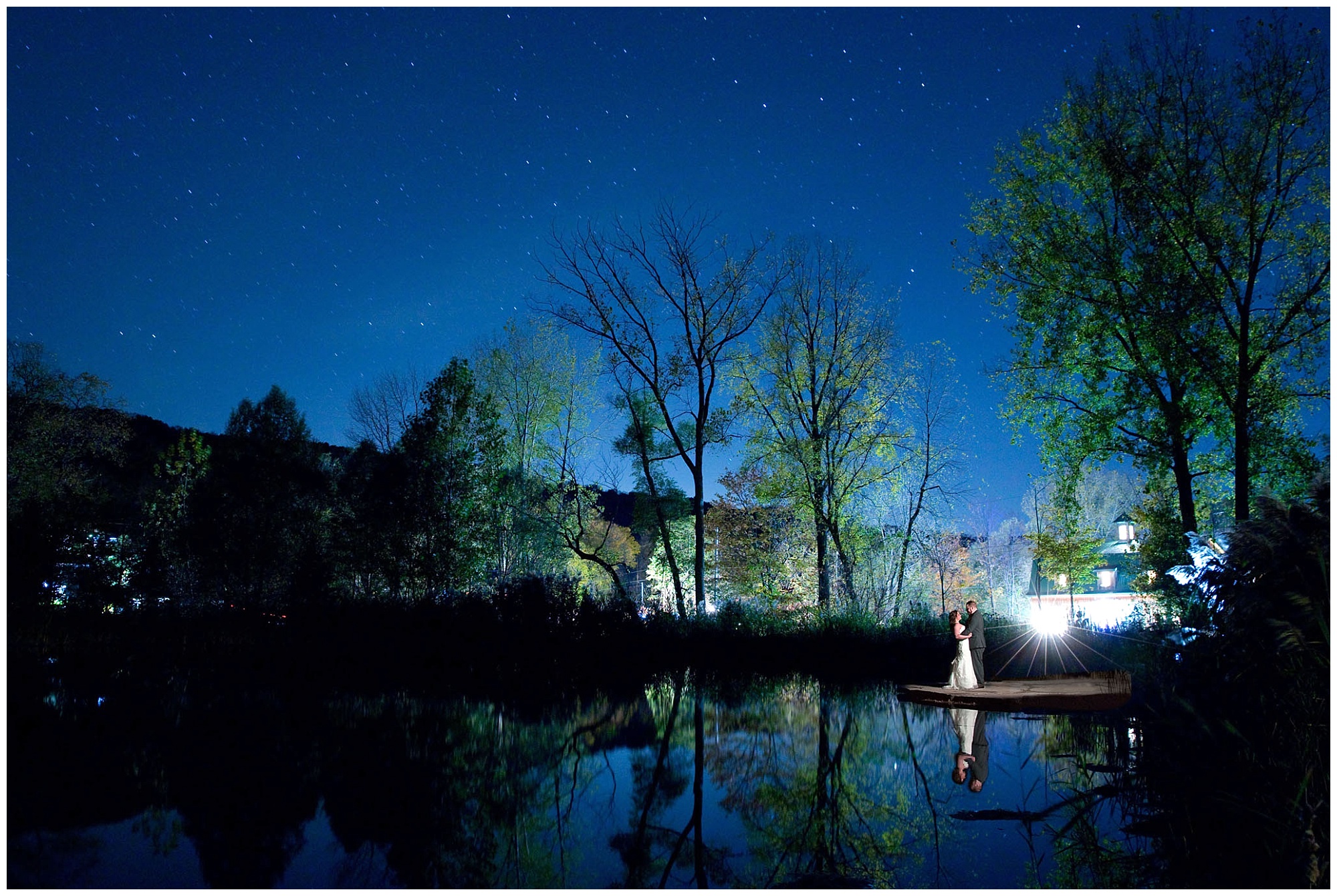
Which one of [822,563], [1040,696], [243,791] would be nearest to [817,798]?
[243,791]

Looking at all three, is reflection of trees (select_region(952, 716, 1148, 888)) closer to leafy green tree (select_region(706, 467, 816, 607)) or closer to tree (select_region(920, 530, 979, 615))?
leafy green tree (select_region(706, 467, 816, 607))

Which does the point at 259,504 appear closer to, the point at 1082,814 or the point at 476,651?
the point at 476,651

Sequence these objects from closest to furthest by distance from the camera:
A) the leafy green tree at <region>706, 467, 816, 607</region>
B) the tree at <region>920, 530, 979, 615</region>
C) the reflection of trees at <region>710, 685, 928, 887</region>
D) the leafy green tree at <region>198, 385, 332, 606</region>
Result: 1. the reflection of trees at <region>710, 685, 928, 887</region>
2. the leafy green tree at <region>198, 385, 332, 606</region>
3. the leafy green tree at <region>706, 467, 816, 607</region>
4. the tree at <region>920, 530, 979, 615</region>

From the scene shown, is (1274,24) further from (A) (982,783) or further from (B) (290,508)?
(B) (290,508)

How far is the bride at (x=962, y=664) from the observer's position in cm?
1274

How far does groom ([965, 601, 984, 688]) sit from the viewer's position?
12.8 meters

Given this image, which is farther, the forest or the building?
the building

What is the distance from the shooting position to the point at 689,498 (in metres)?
38.8

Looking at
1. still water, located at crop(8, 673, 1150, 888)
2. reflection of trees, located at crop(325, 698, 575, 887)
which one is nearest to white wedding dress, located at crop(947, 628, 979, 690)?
still water, located at crop(8, 673, 1150, 888)

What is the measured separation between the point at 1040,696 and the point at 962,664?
1630 mm

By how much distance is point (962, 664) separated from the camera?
12852 millimetres

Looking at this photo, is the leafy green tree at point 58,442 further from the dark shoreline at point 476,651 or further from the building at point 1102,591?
the building at point 1102,591

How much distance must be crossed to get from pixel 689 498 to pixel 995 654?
69.9 ft

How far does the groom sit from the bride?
0.09m
